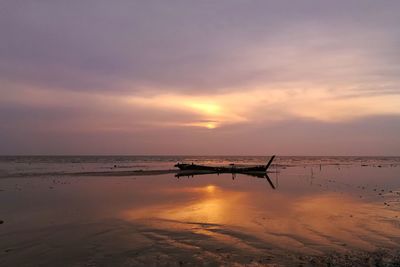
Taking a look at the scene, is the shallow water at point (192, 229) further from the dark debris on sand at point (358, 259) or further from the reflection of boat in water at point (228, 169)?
the reflection of boat in water at point (228, 169)

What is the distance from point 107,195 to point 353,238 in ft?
61.7

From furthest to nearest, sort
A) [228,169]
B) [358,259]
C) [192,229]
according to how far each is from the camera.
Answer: [228,169]
[192,229]
[358,259]

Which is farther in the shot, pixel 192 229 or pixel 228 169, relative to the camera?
pixel 228 169

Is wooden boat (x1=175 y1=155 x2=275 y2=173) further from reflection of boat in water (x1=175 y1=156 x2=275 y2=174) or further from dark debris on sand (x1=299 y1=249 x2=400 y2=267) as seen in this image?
dark debris on sand (x1=299 y1=249 x2=400 y2=267)

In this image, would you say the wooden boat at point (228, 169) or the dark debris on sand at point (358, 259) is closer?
the dark debris on sand at point (358, 259)

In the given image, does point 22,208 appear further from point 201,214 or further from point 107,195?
point 201,214

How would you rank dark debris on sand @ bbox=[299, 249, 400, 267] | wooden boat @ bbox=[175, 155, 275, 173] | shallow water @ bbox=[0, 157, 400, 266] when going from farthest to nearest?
1. wooden boat @ bbox=[175, 155, 275, 173]
2. shallow water @ bbox=[0, 157, 400, 266]
3. dark debris on sand @ bbox=[299, 249, 400, 267]

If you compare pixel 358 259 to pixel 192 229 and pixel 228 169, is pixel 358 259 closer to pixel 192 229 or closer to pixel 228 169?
pixel 192 229

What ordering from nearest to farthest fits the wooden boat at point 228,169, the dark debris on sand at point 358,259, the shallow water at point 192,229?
the dark debris on sand at point 358,259, the shallow water at point 192,229, the wooden boat at point 228,169

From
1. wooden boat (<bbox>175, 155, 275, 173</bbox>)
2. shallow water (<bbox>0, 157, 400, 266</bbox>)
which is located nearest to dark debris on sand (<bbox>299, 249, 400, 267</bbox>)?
shallow water (<bbox>0, 157, 400, 266</bbox>)

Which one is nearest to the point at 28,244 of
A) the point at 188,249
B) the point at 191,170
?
the point at 188,249

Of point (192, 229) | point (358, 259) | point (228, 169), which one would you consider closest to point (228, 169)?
point (228, 169)

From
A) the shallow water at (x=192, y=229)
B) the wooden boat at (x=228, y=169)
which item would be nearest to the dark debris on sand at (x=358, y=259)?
the shallow water at (x=192, y=229)

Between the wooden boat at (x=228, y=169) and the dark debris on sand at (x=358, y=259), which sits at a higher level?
the wooden boat at (x=228, y=169)
